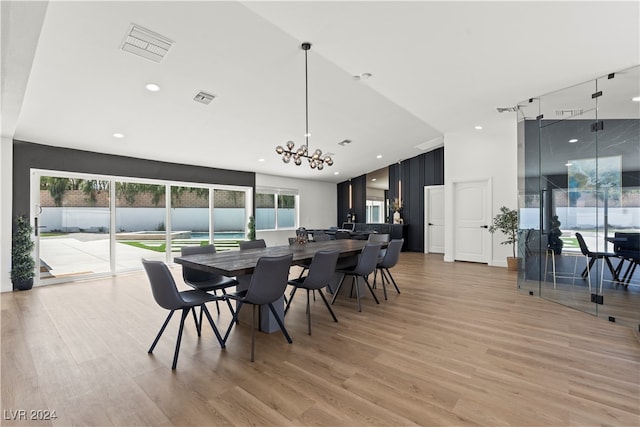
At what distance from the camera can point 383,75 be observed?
4.27m

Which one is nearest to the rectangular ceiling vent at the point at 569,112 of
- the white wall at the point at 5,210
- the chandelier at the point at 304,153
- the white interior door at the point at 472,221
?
the white interior door at the point at 472,221

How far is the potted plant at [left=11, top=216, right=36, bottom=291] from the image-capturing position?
4.82 metres

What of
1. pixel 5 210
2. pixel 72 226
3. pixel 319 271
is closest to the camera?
pixel 319 271

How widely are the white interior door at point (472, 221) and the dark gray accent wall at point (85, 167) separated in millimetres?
6112

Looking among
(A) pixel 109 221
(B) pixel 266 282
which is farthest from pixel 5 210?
(B) pixel 266 282

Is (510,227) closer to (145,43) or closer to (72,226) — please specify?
(145,43)

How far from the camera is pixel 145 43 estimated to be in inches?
125

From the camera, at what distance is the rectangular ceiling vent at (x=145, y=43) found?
3033 millimetres

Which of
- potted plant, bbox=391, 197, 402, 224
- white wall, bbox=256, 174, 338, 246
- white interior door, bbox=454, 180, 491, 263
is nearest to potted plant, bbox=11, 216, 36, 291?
white wall, bbox=256, 174, 338, 246

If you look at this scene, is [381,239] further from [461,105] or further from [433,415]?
[433,415]

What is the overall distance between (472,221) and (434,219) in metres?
1.87

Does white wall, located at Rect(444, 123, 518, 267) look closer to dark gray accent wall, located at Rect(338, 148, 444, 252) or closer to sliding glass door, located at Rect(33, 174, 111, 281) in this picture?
dark gray accent wall, located at Rect(338, 148, 444, 252)

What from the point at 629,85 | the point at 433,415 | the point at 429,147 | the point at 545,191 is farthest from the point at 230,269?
→ the point at 429,147

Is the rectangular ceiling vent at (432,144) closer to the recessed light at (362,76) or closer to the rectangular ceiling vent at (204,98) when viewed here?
the recessed light at (362,76)
